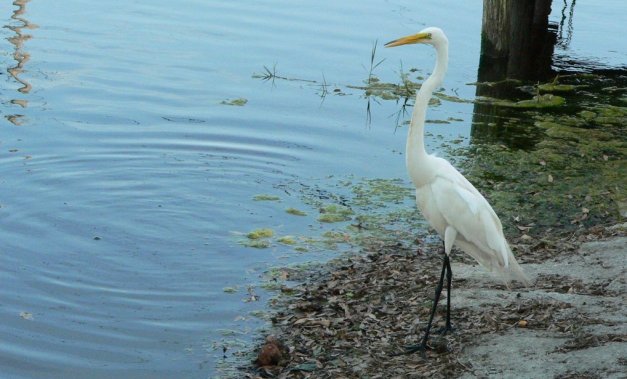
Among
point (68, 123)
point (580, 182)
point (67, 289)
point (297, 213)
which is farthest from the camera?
point (68, 123)

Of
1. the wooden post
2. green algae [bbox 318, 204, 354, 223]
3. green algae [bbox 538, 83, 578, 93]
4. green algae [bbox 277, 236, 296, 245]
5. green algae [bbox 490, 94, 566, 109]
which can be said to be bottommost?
green algae [bbox 277, 236, 296, 245]

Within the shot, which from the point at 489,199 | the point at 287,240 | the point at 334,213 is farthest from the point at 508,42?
the point at 287,240

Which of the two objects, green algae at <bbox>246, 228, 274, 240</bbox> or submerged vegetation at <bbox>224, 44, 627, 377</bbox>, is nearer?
submerged vegetation at <bbox>224, 44, 627, 377</bbox>

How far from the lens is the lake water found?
671 cm

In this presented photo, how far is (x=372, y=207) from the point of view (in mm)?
8898

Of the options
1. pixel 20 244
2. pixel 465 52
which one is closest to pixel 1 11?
pixel 465 52

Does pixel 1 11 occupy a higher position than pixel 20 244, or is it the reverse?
pixel 1 11

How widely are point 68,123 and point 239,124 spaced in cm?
183

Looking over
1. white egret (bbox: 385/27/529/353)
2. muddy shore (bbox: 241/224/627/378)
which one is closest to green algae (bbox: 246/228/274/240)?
muddy shore (bbox: 241/224/627/378)

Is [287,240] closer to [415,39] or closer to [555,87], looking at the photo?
[415,39]

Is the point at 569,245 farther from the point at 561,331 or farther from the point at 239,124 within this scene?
the point at 239,124

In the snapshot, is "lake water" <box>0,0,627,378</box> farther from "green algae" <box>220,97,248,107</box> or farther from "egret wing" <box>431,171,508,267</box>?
"egret wing" <box>431,171,508,267</box>

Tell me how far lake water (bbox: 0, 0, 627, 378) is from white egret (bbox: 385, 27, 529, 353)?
1469mm

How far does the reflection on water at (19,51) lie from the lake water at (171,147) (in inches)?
1.3
